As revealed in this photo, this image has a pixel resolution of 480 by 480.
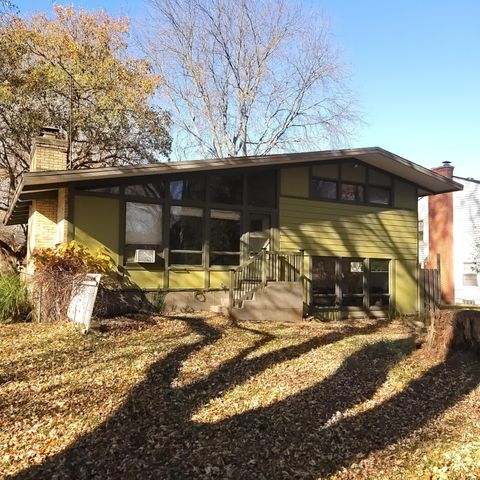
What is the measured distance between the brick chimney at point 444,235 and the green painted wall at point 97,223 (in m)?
15.9

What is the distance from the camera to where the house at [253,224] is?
11.0 m

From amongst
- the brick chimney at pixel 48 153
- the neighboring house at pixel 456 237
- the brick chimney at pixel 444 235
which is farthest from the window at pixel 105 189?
the brick chimney at pixel 444 235

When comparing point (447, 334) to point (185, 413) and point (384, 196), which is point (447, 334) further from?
point (384, 196)

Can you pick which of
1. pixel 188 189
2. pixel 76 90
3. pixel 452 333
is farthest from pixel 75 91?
pixel 452 333

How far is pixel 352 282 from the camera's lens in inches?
574

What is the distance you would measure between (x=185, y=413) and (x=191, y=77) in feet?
75.1

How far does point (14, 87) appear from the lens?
18.5m

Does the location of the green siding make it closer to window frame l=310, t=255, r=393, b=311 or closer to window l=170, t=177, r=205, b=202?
window frame l=310, t=255, r=393, b=311

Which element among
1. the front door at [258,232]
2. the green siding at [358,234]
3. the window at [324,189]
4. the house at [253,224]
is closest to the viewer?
the house at [253,224]

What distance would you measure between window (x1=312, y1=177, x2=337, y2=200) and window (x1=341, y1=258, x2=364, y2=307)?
1955 millimetres

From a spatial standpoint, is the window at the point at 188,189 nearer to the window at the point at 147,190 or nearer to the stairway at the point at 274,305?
the window at the point at 147,190

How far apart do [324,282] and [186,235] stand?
14.7ft

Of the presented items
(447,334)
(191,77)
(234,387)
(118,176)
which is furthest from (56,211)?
(191,77)

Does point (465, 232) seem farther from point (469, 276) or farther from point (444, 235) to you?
point (469, 276)
